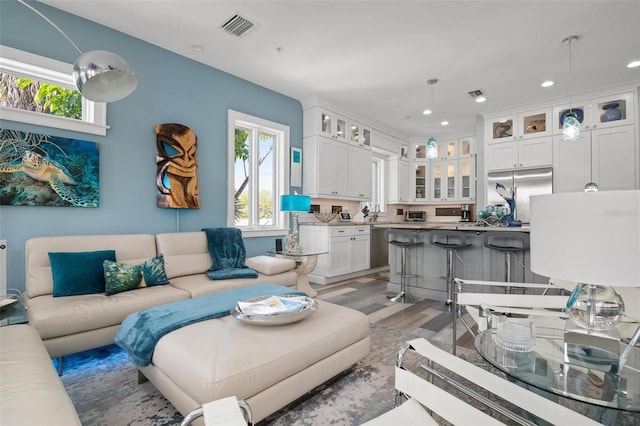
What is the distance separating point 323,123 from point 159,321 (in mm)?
4189

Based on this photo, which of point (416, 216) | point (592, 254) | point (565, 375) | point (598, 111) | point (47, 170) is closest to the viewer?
point (592, 254)

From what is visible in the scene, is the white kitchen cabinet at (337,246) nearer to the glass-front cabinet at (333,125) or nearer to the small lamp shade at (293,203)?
the small lamp shade at (293,203)

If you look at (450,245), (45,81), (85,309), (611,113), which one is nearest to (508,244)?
(450,245)

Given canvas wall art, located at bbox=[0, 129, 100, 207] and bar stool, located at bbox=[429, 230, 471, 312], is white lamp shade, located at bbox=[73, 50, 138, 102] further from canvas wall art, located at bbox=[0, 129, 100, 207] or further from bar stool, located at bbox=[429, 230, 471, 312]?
bar stool, located at bbox=[429, 230, 471, 312]

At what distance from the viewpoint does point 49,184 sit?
2.80 metres

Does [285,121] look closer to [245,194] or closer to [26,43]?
[245,194]

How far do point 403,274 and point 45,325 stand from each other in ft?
12.0

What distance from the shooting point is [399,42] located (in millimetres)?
3414

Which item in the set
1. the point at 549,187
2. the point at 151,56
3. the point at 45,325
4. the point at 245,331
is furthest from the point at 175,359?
the point at 549,187

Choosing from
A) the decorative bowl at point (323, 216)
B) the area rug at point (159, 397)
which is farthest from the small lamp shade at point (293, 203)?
the area rug at point (159, 397)

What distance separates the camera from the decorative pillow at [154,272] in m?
2.83

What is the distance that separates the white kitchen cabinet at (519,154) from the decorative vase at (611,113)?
71cm

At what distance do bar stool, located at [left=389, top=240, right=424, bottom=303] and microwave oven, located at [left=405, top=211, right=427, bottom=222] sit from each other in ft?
12.9

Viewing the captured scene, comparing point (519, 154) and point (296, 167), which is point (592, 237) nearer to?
point (296, 167)
